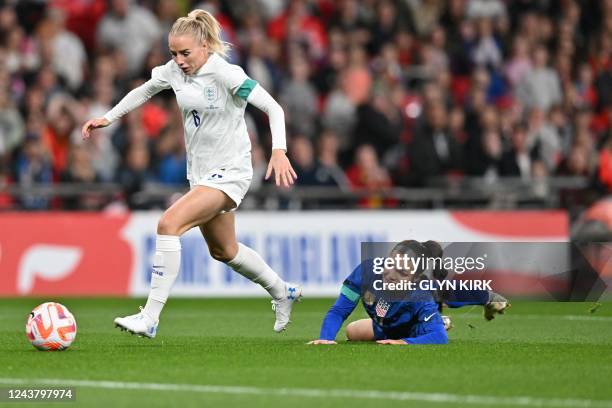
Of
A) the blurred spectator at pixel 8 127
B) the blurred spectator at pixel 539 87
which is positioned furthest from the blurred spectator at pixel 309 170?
the blurred spectator at pixel 539 87

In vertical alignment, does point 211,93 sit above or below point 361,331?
above

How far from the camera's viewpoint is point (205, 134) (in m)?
10.5

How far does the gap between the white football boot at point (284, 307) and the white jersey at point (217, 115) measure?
109 centimetres

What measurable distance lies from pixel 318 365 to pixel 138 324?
1.66 m

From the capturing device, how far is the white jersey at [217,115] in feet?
34.2

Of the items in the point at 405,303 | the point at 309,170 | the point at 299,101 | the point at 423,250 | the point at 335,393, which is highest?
the point at 299,101

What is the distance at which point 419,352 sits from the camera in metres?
9.62

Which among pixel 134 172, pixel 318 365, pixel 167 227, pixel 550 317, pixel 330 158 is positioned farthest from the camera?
pixel 330 158

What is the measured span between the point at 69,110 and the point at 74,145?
59 centimetres

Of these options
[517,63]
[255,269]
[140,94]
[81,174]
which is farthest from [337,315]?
[517,63]

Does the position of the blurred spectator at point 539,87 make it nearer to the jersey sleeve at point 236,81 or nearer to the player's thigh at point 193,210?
the jersey sleeve at point 236,81

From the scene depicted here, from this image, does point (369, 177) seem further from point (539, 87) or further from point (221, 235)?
point (221, 235)

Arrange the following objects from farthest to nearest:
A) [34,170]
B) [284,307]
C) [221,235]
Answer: [34,170] < [284,307] < [221,235]

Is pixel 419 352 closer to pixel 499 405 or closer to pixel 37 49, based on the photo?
pixel 499 405
